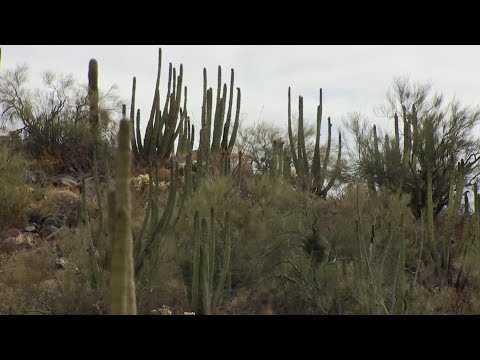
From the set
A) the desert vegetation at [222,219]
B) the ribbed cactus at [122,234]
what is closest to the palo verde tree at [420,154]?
the desert vegetation at [222,219]

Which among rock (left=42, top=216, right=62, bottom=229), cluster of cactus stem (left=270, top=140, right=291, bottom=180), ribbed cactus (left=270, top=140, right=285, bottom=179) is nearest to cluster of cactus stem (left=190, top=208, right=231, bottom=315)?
ribbed cactus (left=270, top=140, right=285, bottom=179)

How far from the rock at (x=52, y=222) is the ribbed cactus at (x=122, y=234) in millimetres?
18871

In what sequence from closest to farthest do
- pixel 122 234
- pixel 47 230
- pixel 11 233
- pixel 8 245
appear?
pixel 122 234
pixel 8 245
pixel 11 233
pixel 47 230

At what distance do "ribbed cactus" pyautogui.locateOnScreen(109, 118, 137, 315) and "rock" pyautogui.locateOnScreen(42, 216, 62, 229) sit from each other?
18871 mm

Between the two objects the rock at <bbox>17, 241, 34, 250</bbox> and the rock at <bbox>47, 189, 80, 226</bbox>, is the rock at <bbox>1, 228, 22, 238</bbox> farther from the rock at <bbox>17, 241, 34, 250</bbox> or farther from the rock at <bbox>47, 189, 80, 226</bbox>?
Answer: the rock at <bbox>47, 189, 80, 226</bbox>

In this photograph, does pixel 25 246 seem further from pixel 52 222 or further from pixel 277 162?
pixel 277 162

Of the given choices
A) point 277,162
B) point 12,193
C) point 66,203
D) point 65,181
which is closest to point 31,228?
point 12,193

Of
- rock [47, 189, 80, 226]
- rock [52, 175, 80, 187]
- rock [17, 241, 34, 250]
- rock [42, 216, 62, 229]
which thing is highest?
rock [52, 175, 80, 187]

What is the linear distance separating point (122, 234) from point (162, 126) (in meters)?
21.9

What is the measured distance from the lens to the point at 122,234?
591 centimetres

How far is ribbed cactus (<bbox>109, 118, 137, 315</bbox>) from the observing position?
5785 millimetres

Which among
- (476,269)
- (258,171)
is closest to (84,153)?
(258,171)

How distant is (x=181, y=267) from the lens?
15.9m
